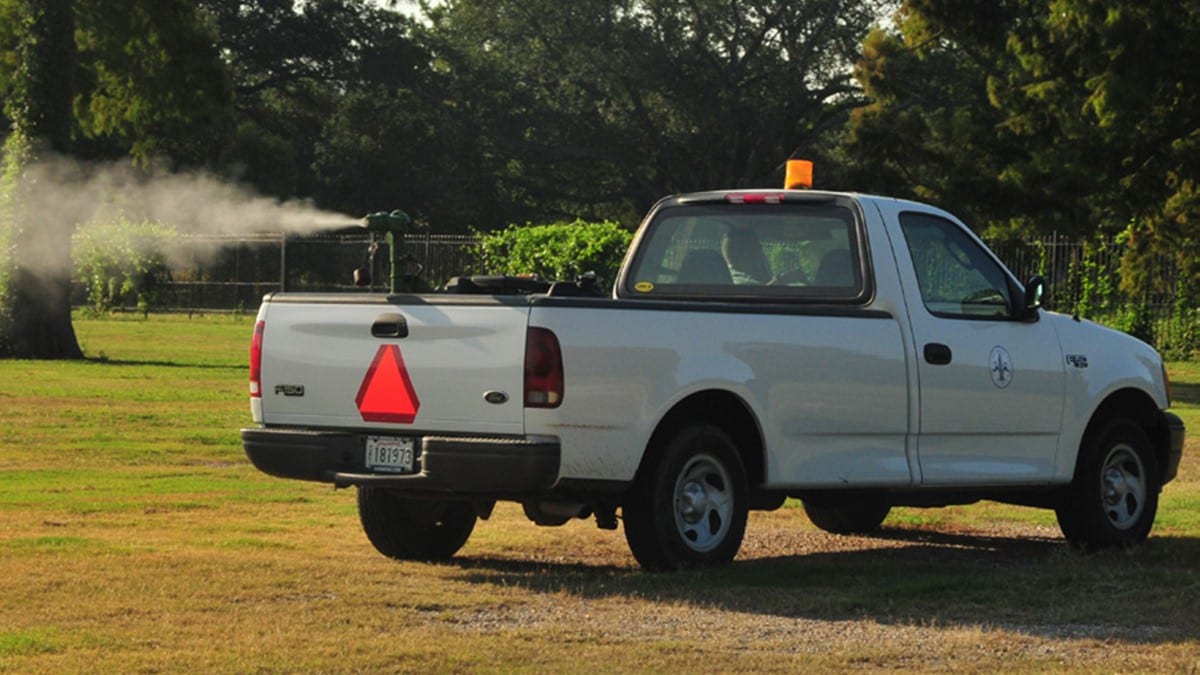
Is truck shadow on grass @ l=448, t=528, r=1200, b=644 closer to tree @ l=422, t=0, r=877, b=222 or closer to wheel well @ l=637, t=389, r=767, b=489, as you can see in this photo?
wheel well @ l=637, t=389, r=767, b=489

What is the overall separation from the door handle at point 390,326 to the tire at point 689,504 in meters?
1.32

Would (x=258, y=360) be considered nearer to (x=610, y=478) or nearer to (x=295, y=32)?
(x=610, y=478)

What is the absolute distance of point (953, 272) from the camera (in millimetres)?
11531

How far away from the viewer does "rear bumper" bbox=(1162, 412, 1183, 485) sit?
12297 millimetres

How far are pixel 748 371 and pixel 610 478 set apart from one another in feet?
3.01

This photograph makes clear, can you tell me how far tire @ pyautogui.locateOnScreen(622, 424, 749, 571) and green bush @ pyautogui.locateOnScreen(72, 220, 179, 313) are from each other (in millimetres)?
42500

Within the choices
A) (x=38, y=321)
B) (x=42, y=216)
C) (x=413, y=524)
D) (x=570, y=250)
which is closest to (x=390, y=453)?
(x=413, y=524)

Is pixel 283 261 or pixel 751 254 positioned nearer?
pixel 751 254

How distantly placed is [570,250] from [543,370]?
30.2 metres

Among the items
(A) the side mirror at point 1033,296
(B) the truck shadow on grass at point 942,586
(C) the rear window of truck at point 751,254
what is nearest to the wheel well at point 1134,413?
(B) the truck shadow on grass at point 942,586

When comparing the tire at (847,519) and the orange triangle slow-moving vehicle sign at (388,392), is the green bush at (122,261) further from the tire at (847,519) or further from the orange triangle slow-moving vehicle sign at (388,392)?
the orange triangle slow-moving vehicle sign at (388,392)

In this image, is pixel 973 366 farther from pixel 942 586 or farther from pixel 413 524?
pixel 413 524

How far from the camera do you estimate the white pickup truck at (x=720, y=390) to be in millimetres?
9641

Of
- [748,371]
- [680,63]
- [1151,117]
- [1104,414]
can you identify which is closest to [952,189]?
[1151,117]
